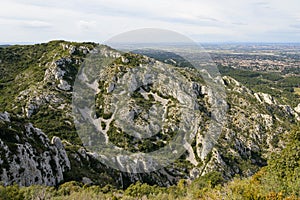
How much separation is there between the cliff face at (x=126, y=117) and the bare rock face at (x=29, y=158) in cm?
23

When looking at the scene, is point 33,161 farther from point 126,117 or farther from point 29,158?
point 126,117

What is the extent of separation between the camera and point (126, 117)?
103688 millimetres

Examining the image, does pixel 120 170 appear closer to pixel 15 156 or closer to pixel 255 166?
pixel 15 156

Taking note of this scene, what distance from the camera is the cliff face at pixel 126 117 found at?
2359 inches

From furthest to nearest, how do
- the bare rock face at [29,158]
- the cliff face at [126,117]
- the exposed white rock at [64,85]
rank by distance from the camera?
the exposed white rock at [64,85] < the cliff face at [126,117] < the bare rock face at [29,158]

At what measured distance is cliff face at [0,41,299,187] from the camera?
59925mm

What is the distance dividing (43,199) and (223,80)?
152710mm

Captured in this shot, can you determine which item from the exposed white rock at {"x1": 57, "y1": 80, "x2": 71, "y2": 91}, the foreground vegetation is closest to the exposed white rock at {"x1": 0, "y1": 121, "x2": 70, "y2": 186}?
the foreground vegetation

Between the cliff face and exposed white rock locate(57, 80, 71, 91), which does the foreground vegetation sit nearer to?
the cliff face

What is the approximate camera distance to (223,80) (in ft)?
570

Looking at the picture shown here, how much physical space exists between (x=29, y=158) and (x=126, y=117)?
5839 centimetres

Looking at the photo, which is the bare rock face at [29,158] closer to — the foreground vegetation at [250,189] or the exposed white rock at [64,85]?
the foreground vegetation at [250,189]

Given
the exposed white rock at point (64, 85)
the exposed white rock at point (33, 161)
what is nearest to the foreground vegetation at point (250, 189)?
the exposed white rock at point (33, 161)

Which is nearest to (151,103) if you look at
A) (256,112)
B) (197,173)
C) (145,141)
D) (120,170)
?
(145,141)
